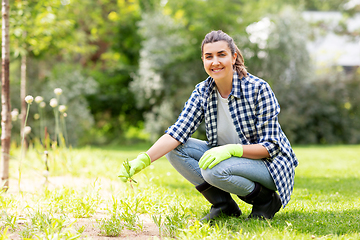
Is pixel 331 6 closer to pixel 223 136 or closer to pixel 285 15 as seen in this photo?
pixel 285 15

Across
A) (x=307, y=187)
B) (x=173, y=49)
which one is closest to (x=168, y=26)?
(x=173, y=49)

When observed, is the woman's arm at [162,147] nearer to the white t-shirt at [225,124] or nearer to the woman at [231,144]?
the woman at [231,144]

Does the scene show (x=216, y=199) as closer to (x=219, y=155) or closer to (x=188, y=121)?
(x=219, y=155)

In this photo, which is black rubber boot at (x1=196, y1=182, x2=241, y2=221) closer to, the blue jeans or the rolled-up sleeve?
the blue jeans

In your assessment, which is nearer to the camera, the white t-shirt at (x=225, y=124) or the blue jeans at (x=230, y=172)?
the blue jeans at (x=230, y=172)

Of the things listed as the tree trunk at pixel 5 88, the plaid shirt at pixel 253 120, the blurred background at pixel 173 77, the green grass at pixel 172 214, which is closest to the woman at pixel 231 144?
the plaid shirt at pixel 253 120

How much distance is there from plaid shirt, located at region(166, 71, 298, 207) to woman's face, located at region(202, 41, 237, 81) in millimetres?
98

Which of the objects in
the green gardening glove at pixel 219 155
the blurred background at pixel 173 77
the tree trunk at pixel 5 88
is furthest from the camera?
the blurred background at pixel 173 77

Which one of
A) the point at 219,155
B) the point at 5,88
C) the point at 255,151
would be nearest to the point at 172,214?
the point at 219,155

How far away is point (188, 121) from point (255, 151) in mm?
509

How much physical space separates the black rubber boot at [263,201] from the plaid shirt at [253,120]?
0.09 meters

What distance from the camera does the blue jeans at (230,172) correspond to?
2041 mm

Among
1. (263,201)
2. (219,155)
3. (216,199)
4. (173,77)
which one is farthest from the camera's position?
(173,77)

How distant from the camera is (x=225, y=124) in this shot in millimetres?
2365
